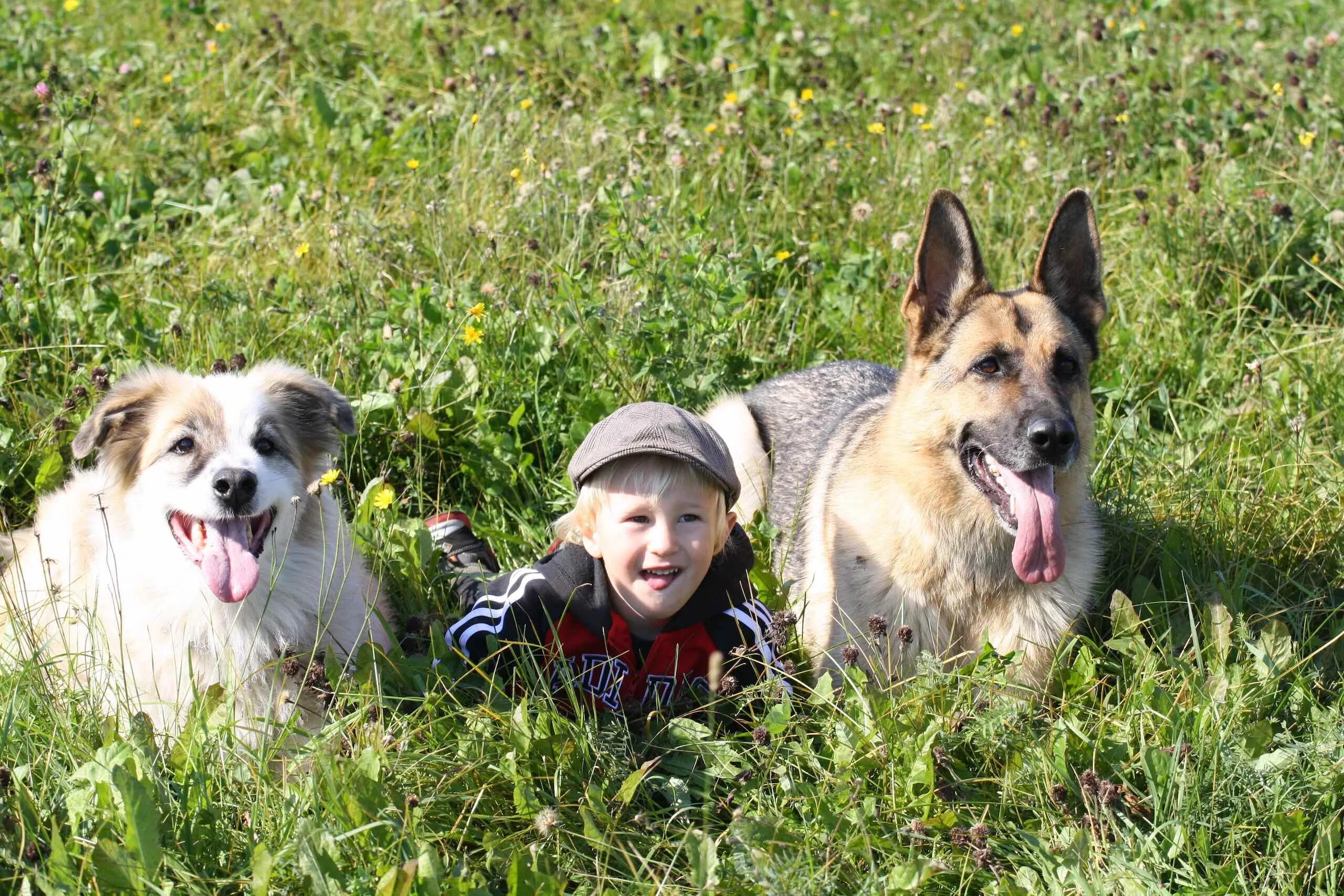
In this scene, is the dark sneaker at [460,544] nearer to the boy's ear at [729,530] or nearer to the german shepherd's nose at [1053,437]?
the boy's ear at [729,530]

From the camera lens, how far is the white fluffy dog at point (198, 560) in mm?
3092

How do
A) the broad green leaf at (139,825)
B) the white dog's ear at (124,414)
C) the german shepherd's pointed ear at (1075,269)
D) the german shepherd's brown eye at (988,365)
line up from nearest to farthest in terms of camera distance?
1. the broad green leaf at (139,825)
2. the white dog's ear at (124,414)
3. the german shepherd's brown eye at (988,365)
4. the german shepherd's pointed ear at (1075,269)

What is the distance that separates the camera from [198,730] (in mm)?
2822

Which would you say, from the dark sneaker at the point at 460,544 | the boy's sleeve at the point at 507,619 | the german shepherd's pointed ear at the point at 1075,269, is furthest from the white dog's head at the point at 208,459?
the german shepherd's pointed ear at the point at 1075,269

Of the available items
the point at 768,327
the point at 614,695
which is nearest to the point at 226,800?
the point at 614,695

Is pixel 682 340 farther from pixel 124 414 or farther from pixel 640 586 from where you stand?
pixel 124 414

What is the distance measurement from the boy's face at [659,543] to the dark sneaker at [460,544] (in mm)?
851

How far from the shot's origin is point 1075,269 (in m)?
3.82

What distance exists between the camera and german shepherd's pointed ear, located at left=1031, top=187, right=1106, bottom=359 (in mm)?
3711

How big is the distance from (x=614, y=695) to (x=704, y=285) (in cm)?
174

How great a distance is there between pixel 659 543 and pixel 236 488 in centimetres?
112

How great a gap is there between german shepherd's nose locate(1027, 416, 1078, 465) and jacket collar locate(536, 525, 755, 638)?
0.95 m

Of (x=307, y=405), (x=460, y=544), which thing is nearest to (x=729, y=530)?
(x=460, y=544)

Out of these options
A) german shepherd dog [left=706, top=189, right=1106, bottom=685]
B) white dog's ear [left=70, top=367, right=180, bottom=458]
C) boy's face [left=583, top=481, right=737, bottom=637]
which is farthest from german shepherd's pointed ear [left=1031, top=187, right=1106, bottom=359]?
white dog's ear [left=70, top=367, right=180, bottom=458]
